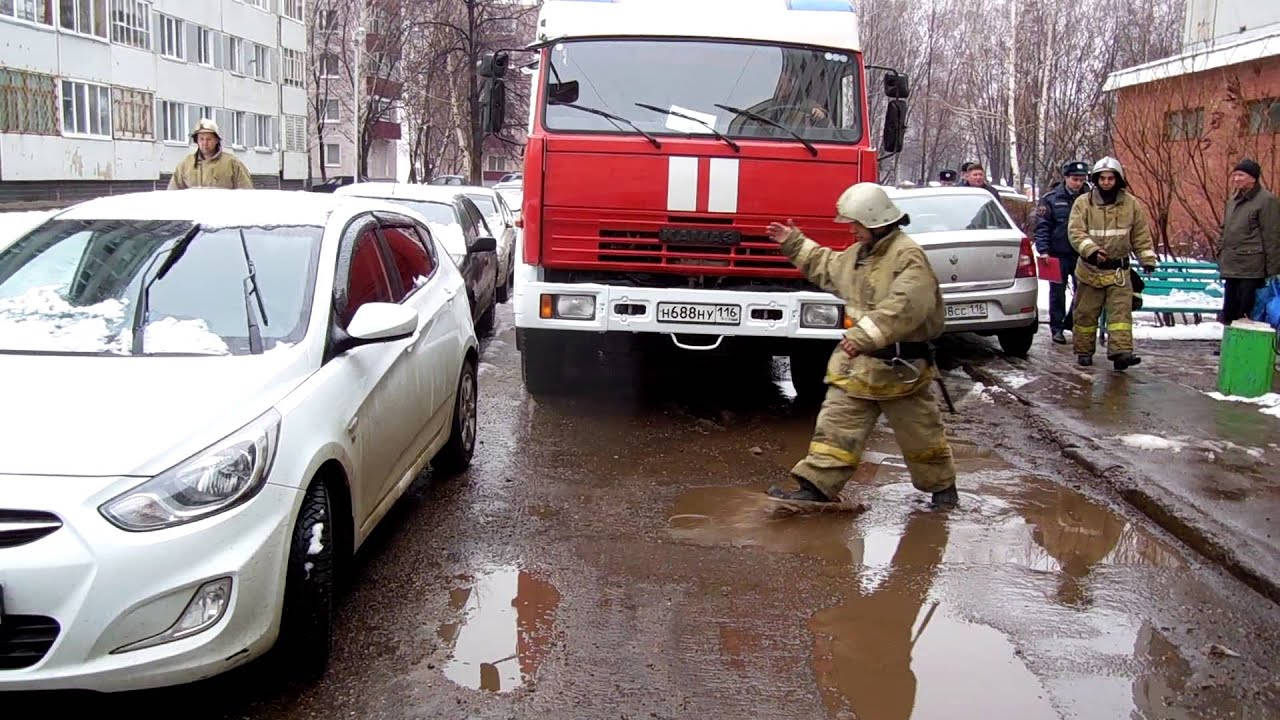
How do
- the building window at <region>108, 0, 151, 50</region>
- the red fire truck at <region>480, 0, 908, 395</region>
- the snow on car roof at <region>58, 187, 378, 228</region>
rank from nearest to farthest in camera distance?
the snow on car roof at <region>58, 187, 378, 228</region> → the red fire truck at <region>480, 0, 908, 395</region> → the building window at <region>108, 0, 151, 50</region>

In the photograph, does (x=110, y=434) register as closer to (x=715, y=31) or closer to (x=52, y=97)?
(x=715, y=31)

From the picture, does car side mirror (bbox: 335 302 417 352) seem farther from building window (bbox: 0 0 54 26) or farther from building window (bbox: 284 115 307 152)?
building window (bbox: 284 115 307 152)

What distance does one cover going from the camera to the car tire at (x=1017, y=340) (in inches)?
429

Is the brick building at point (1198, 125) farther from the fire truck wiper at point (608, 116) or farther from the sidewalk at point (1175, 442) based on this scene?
the fire truck wiper at point (608, 116)

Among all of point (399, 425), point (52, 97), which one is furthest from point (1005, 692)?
point (52, 97)

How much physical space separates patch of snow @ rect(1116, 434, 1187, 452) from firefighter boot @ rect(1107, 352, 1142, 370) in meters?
2.34

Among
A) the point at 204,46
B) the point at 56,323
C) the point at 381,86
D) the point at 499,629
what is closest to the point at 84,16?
the point at 204,46

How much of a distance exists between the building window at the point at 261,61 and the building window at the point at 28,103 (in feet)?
55.7

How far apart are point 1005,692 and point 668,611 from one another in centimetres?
134

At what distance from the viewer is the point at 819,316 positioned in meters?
7.64

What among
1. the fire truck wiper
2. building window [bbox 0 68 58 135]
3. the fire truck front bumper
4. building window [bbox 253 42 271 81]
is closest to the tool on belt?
the fire truck front bumper

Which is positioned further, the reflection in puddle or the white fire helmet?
the white fire helmet

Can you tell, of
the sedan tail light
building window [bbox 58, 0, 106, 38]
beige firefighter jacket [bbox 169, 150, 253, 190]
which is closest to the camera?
beige firefighter jacket [bbox 169, 150, 253, 190]

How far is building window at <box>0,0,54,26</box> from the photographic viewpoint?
102 feet
